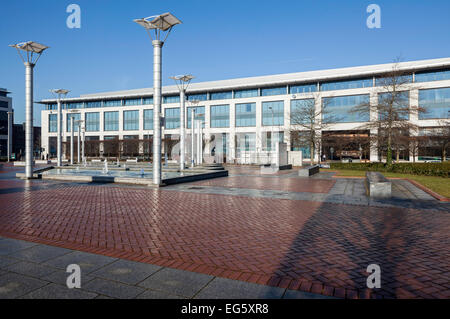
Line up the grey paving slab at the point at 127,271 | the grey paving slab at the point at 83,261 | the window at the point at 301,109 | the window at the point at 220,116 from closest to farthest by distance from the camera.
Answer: the grey paving slab at the point at 127,271 → the grey paving slab at the point at 83,261 → the window at the point at 301,109 → the window at the point at 220,116

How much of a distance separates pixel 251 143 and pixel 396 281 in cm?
5874

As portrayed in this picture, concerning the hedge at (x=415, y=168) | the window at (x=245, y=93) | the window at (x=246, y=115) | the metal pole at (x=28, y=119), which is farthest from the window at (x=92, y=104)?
the hedge at (x=415, y=168)

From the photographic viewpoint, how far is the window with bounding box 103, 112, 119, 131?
242 feet

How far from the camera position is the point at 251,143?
62.4 meters

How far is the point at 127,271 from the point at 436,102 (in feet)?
191

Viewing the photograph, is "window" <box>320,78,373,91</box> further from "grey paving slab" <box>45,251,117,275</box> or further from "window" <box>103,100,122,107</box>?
"grey paving slab" <box>45,251,117,275</box>

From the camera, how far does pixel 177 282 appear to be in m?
3.80

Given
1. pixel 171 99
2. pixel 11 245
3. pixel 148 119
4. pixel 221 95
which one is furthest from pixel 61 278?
pixel 148 119

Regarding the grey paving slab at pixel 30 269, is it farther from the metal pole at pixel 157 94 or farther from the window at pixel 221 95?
the window at pixel 221 95

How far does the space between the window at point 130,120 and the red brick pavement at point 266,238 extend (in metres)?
63.9

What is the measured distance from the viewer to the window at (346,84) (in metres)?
53.8

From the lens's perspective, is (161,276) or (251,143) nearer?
(161,276)

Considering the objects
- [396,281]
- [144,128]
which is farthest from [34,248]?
[144,128]
